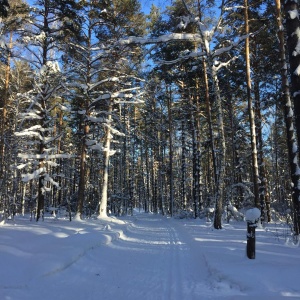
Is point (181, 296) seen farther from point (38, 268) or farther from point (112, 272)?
point (38, 268)

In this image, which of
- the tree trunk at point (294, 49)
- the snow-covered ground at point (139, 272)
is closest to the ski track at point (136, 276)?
the snow-covered ground at point (139, 272)

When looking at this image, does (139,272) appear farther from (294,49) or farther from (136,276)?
(294,49)

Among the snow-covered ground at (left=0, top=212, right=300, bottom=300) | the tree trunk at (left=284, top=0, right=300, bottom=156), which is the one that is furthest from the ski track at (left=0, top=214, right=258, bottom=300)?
the tree trunk at (left=284, top=0, right=300, bottom=156)

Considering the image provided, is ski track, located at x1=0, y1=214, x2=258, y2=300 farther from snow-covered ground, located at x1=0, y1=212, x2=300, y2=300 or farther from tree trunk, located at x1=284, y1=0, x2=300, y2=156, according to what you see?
tree trunk, located at x1=284, y1=0, x2=300, y2=156

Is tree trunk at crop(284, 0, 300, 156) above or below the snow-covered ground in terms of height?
above

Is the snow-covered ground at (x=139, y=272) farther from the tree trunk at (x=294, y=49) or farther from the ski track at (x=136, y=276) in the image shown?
the tree trunk at (x=294, y=49)

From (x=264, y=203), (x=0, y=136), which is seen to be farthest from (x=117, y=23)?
(x=264, y=203)

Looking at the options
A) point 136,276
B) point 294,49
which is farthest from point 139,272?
point 294,49

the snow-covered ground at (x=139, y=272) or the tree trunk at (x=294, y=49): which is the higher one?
the tree trunk at (x=294, y=49)

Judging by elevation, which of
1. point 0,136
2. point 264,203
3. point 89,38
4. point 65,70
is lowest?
point 264,203

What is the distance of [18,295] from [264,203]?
1546cm

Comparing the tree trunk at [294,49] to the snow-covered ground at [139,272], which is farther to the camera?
the tree trunk at [294,49]

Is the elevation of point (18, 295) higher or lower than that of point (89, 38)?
lower

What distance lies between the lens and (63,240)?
8477 millimetres
